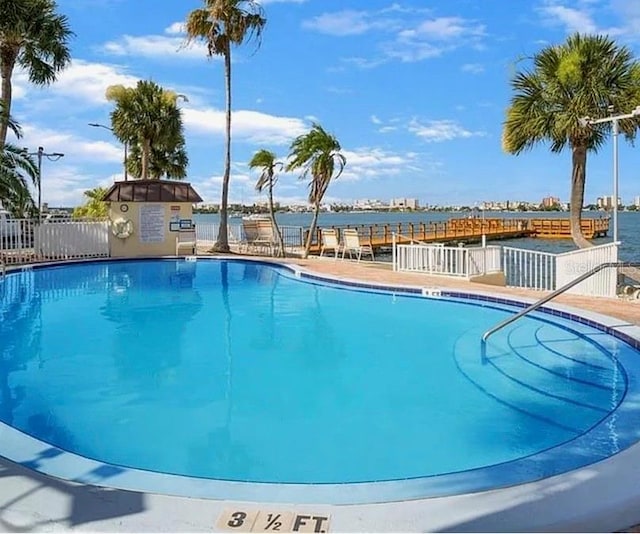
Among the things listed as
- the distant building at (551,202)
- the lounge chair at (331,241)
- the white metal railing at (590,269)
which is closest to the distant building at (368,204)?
the distant building at (551,202)

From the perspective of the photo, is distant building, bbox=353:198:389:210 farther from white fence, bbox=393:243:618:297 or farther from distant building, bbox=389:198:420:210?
white fence, bbox=393:243:618:297

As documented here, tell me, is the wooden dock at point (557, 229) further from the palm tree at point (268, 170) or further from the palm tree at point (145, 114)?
the palm tree at point (268, 170)

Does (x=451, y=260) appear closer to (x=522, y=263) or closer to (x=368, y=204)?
(x=522, y=263)

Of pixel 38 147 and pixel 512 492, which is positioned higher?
pixel 38 147

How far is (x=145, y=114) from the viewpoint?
2153cm

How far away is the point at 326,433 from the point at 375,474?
723 mm

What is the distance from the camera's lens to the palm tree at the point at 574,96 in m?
12.6

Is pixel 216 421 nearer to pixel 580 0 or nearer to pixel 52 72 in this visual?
pixel 580 0

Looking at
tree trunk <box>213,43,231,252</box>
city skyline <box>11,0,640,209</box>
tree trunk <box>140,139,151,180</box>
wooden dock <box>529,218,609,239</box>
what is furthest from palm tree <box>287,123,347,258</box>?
wooden dock <box>529,218,609,239</box>

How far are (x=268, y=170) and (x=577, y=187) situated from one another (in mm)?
8375

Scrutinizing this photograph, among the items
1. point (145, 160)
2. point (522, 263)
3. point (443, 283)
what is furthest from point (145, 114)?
point (522, 263)

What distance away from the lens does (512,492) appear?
Answer: 2633 mm

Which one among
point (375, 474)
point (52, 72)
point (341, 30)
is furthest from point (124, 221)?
point (375, 474)

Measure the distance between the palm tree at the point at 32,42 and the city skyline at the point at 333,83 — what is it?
1.41ft
